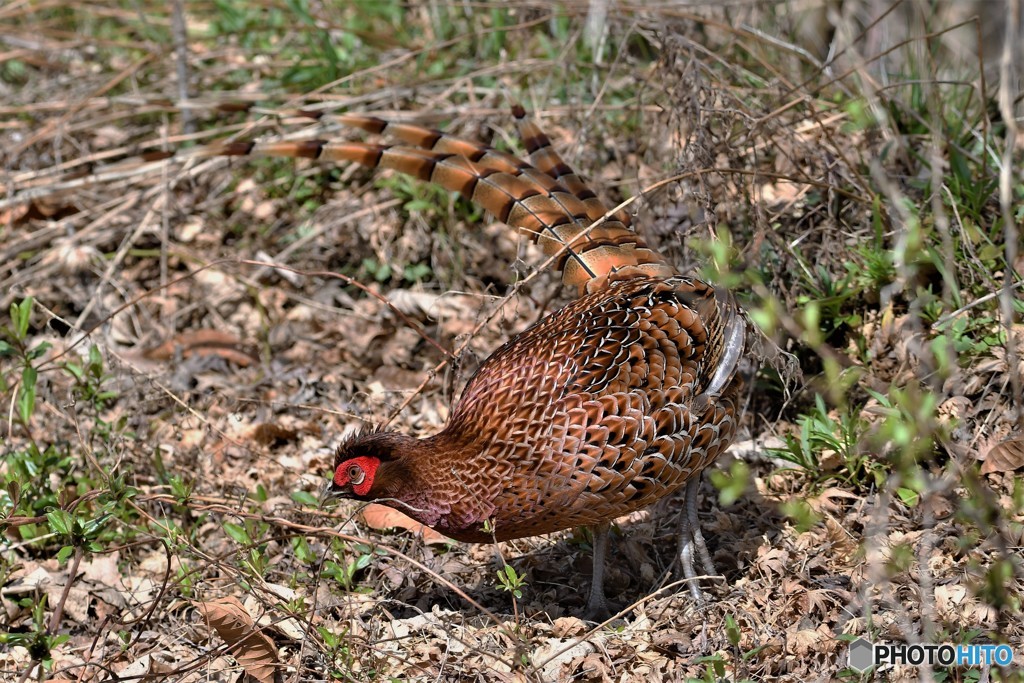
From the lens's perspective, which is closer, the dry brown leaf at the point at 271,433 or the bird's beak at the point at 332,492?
the bird's beak at the point at 332,492

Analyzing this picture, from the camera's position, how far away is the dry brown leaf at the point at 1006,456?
3922mm

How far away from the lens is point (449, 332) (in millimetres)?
5488

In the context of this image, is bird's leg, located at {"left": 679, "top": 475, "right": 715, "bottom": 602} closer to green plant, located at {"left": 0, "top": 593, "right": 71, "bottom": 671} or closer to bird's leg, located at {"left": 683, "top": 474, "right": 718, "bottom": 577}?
bird's leg, located at {"left": 683, "top": 474, "right": 718, "bottom": 577}

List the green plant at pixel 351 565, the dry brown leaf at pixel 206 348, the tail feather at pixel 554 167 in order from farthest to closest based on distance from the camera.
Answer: the dry brown leaf at pixel 206 348 < the tail feather at pixel 554 167 < the green plant at pixel 351 565

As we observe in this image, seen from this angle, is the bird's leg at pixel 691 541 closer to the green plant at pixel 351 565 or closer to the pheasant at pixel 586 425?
the pheasant at pixel 586 425

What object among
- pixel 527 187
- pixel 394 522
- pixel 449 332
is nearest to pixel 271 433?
pixel 394 522

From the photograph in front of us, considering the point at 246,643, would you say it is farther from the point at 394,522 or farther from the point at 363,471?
the point at 394,522

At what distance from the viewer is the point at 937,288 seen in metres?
4.57

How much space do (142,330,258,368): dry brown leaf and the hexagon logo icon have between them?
3450 millimetres

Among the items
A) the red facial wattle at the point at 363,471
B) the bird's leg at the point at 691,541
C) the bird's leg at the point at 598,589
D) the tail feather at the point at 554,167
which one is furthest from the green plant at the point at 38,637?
the tail feather at the point at 554,167

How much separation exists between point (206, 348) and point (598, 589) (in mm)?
2738

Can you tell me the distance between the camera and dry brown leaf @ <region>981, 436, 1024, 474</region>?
3922 millimetres

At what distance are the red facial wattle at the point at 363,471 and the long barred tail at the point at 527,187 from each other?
46.1 inches

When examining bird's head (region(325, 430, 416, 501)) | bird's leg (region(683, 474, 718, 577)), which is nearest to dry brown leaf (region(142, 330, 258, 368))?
bird's head (region(325, 430, 416, 501))
